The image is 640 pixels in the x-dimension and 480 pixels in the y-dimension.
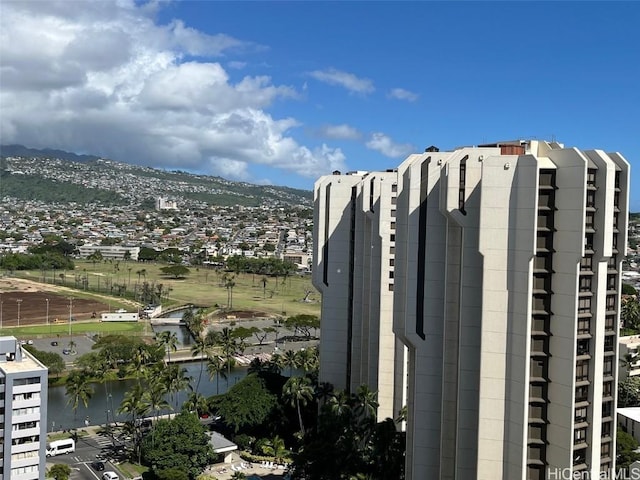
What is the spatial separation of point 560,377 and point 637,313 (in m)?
79.1

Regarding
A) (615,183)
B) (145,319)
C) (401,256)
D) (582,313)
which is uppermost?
(615,183)

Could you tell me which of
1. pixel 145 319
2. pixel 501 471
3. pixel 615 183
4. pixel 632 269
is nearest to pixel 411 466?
pixel 501 471

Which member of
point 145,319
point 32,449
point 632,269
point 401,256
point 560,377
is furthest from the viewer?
point 632,269

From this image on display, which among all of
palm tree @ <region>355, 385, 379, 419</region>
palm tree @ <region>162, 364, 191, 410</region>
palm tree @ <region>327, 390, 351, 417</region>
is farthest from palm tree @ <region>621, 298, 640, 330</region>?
→ palm tree @ <region>162, 364, 191, 410</region>

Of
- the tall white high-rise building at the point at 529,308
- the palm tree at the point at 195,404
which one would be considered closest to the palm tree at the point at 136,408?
the palm tree at the point at 195,404

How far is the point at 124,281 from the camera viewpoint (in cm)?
15688

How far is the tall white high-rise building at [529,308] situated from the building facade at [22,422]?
83.4ft

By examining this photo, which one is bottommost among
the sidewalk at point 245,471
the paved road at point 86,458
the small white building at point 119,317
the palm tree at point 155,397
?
the paved road at point 86,458

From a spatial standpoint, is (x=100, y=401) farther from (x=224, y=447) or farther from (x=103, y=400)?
(x=224, y=447)

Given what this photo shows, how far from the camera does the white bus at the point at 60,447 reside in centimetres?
4979

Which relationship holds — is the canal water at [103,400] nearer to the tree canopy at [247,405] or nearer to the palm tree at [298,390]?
the tree canopy at [247,405]

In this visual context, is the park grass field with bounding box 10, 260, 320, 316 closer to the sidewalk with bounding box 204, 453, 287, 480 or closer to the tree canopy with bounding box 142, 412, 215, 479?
the sidewalk with bounding box 204, 453, 287, 480

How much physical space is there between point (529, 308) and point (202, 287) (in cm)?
13593

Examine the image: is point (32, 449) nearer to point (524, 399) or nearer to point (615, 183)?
point (524, 399)
